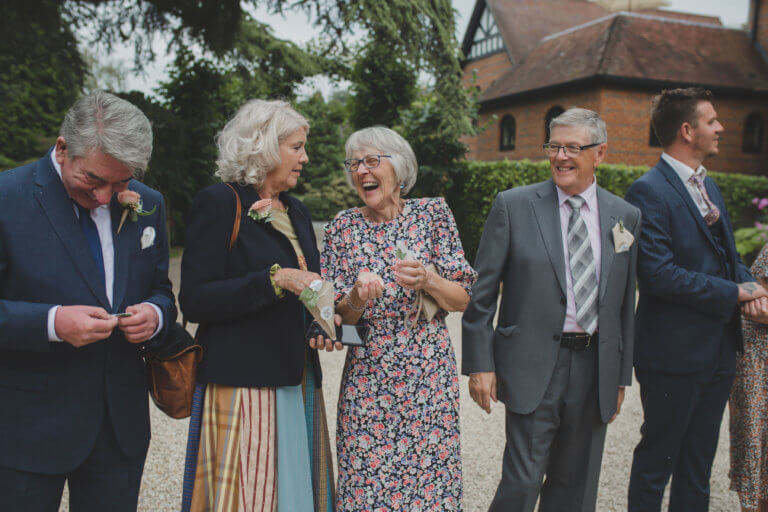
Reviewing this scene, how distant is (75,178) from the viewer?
5.81 ft

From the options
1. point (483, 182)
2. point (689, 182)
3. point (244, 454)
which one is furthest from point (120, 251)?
point (483, 182)

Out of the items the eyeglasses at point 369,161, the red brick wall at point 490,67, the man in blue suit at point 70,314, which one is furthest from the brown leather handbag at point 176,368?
the red brick wall at point 490,67

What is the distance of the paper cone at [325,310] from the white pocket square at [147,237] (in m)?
0.67

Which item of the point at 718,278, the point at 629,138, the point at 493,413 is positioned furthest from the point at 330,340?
the point at 629,138

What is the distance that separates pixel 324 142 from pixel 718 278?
2511 cm

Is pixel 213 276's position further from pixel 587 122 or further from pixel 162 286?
pixel 587 122

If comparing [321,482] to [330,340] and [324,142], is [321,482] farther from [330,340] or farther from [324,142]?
[324,142]

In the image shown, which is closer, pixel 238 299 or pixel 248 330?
pixel 238 299

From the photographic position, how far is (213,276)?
2.18 m

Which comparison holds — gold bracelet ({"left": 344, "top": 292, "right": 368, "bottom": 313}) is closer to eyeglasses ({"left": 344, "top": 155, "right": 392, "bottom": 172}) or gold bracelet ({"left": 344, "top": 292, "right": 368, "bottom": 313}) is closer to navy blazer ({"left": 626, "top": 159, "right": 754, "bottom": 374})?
eyeglasses ({"left": 344, "top": 155, "right": 392, "bottom": 172})

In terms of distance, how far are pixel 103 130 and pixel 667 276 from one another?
2.60 meters

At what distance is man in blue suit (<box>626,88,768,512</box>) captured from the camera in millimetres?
2805

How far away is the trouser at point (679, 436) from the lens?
285cm

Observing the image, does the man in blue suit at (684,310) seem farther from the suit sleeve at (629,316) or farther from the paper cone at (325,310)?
the paper cone at (325,310)
